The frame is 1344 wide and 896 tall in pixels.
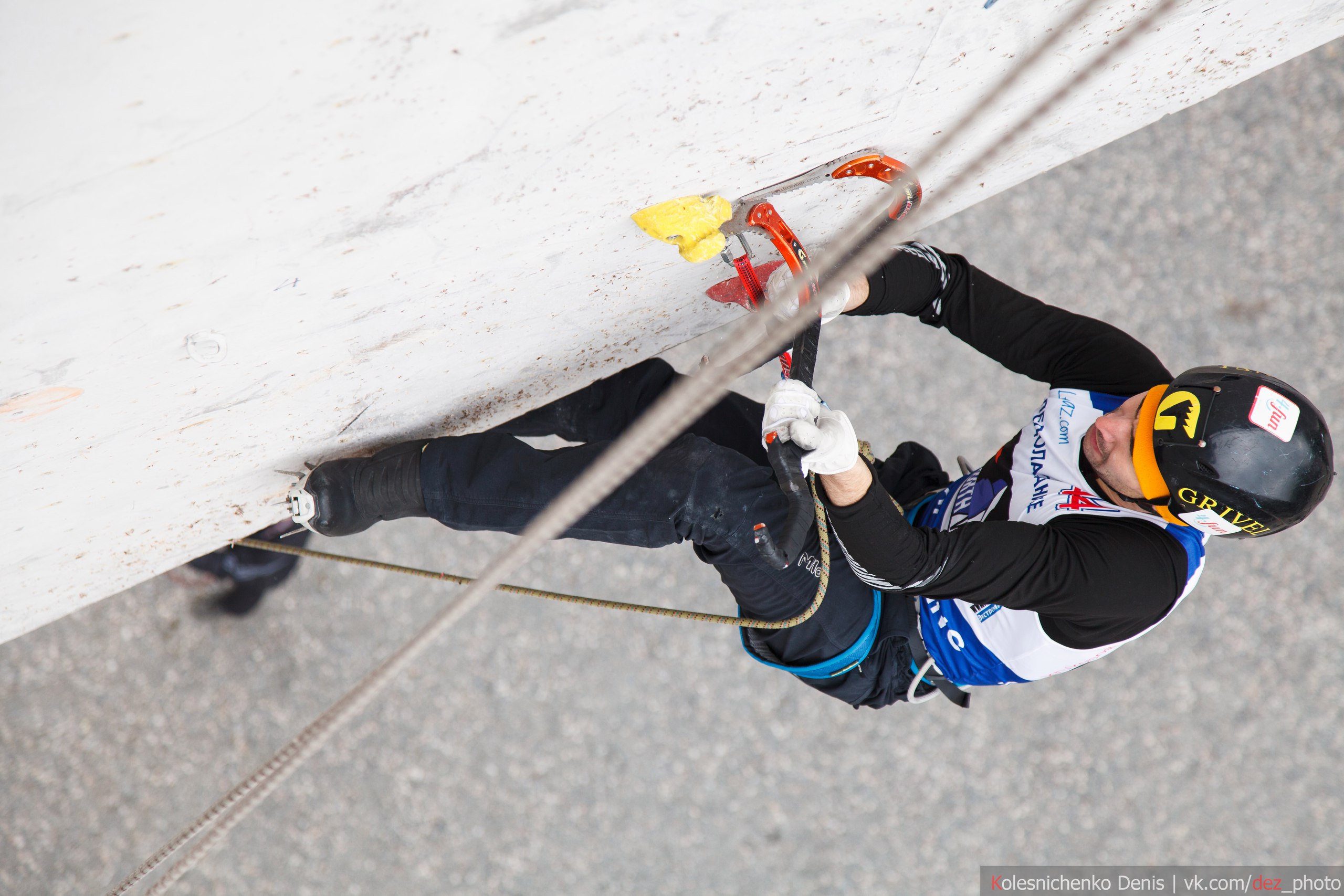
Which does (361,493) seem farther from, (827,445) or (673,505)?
(827,445)

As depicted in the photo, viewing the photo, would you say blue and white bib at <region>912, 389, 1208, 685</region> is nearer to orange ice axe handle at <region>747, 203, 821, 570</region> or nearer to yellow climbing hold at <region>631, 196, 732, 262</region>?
orange ice axe handle at <region>747, 203, 821, 570</region>

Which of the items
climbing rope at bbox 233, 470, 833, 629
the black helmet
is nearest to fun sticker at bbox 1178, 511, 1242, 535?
the black helmet

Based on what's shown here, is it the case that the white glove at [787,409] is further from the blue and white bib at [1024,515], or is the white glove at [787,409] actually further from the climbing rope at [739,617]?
the blue and white bib at [1024,515]

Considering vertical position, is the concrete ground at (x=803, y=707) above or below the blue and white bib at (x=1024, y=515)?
below

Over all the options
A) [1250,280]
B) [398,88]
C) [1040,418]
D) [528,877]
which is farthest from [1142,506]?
[528,877]

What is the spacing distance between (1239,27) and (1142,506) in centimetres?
66

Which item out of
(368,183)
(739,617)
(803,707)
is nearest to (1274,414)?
(739,617)

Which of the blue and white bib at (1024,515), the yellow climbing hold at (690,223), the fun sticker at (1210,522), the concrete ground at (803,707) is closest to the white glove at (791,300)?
the yellow climbing hold at (690,223)

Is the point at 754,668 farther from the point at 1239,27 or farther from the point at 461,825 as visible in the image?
the point at 1239,27

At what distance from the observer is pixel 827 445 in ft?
3.20

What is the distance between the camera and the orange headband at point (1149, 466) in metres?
1.12

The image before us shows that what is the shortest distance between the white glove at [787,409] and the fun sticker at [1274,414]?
60 cm

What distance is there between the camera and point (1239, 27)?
117 cm

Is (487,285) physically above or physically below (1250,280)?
above
